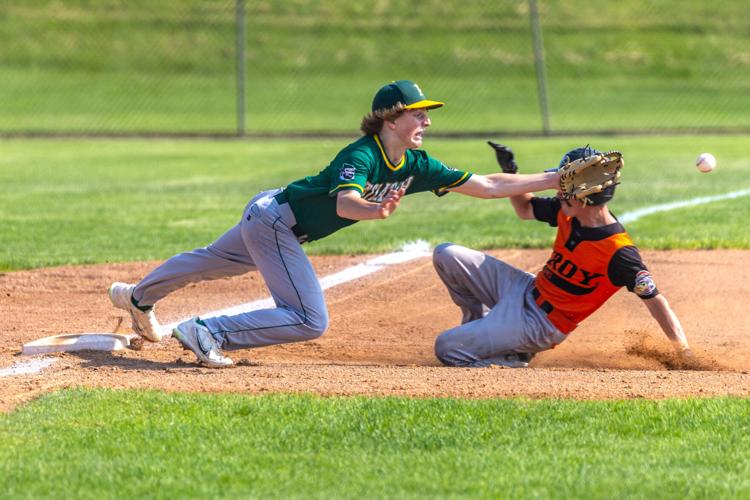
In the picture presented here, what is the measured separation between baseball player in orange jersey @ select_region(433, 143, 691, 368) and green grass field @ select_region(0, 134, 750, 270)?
2.81 metres

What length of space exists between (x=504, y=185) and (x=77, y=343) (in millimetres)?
2477

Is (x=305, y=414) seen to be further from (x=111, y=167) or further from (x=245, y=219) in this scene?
(x=111, y=167)

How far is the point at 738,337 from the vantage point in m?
6.92

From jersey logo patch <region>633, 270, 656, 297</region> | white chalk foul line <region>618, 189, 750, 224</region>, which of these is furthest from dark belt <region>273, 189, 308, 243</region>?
white chalk foul line <region>618, 189, 750, 224</region>

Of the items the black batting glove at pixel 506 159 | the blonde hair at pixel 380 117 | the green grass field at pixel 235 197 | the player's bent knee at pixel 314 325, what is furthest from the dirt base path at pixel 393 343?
the blonde hair at pixel 380 117

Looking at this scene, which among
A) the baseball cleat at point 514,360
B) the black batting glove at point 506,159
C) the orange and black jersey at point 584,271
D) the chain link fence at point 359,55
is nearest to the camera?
the orange and black jersey at point 584,271

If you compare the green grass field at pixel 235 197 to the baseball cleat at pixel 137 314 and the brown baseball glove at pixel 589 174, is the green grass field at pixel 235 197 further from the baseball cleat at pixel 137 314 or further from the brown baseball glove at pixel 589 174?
the brown baseball glove at pixel 589 174

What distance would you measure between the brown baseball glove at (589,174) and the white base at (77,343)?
2.60 m

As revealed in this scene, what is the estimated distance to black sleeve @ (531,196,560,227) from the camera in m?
6.41

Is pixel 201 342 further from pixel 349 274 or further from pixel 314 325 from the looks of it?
pixel 349 274

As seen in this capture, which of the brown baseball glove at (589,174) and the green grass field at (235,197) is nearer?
the brown baseball glove at (589,174)

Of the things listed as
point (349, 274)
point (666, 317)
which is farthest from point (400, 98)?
point (349, 274)

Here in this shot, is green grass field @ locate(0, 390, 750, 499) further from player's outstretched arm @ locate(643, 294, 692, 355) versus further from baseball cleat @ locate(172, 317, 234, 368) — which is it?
player's outstretched arm @ locate(643, 294, 692, 355)

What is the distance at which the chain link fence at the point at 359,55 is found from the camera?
28125 mm
